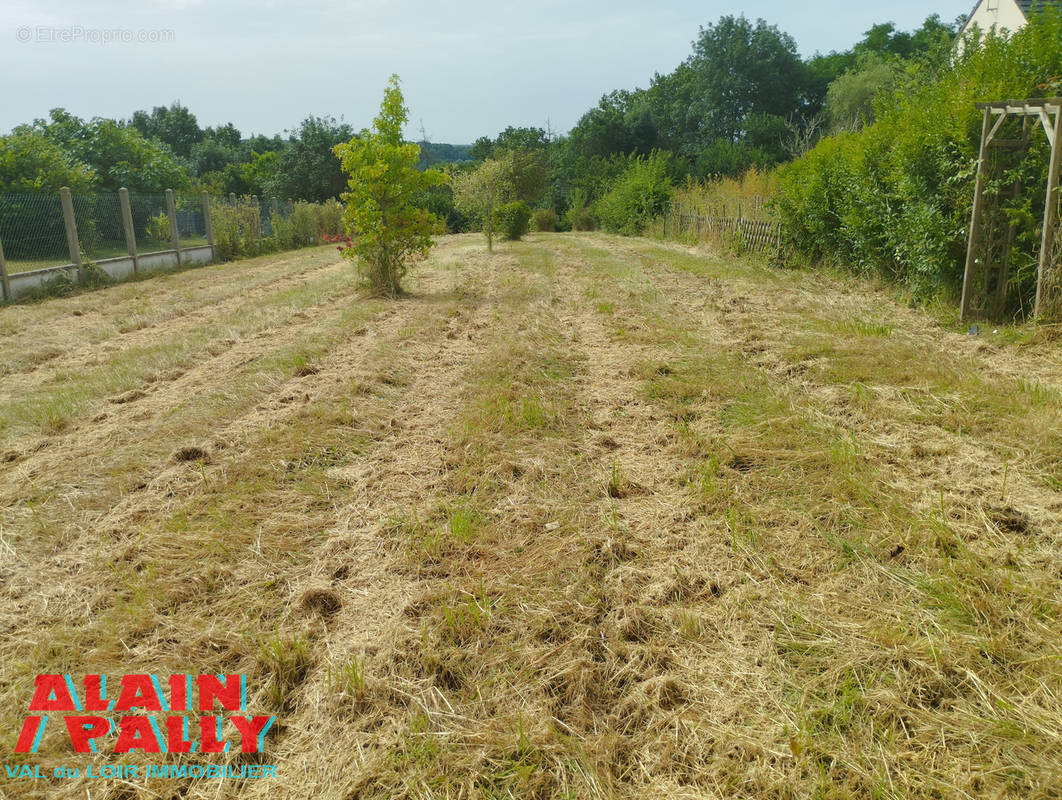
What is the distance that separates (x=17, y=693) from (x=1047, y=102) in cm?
875

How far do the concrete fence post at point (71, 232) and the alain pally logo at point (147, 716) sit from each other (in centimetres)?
1322

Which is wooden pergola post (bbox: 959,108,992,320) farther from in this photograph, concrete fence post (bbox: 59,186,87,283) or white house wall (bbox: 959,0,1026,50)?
white house wall (bbox: 959,0,1026,50)

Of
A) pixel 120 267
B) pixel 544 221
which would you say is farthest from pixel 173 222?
pixel 544 221

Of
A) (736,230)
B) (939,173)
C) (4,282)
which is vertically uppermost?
(939,173)

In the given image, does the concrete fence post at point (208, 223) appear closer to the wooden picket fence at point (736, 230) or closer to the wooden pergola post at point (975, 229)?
the wooden picket fence at point (736, 230)

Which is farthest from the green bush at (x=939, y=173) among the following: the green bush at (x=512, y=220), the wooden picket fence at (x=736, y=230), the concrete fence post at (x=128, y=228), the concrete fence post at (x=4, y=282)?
the concrete fence post at (x=128, y=228)

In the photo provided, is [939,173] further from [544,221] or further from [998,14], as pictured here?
[544,221]

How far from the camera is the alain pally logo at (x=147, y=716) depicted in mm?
2053

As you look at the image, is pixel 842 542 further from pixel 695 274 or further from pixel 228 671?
pixel 695 274

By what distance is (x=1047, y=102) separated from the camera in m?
6.34

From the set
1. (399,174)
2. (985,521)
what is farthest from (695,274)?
(985,521)

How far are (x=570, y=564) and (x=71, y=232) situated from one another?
1388 cm

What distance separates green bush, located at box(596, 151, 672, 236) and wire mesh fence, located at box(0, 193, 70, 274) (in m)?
19.0

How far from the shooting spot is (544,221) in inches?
1345
